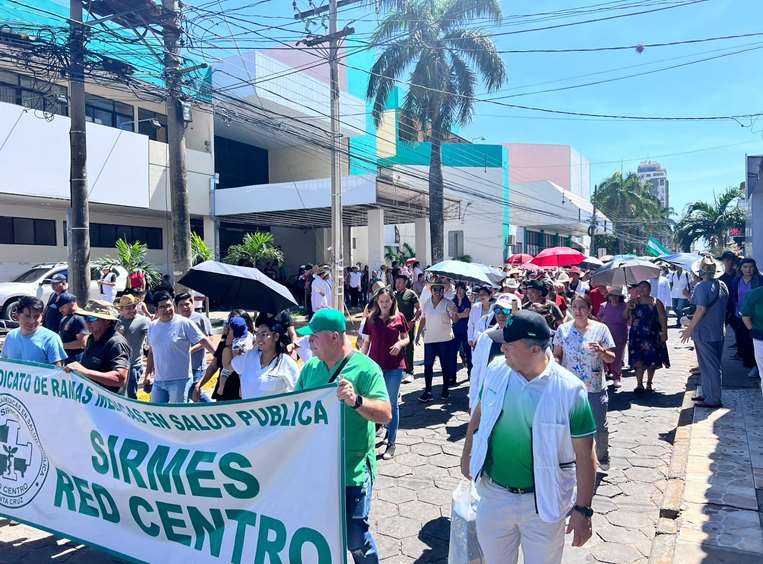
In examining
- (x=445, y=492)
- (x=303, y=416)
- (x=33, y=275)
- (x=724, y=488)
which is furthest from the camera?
(x=33, y=275)

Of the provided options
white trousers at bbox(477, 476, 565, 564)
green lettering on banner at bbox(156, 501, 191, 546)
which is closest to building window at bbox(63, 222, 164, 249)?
green lettering on banner at bbox(156, 501, 191, 546)

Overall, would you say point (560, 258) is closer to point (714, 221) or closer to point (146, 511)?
point (146, 511)

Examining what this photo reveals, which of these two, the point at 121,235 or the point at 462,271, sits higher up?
the point at 121,235

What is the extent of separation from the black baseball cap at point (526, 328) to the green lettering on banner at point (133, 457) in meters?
2.26

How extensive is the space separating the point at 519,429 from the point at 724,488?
311cm

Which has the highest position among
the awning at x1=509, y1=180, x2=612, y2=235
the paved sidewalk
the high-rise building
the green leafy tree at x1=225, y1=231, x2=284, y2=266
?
the high-rise building

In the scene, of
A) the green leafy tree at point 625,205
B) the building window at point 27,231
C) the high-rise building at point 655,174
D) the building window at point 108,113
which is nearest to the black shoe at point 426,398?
the building window at point 27,231

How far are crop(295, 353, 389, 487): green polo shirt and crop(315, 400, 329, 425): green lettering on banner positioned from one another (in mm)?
100

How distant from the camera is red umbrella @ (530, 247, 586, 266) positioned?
15938 mm

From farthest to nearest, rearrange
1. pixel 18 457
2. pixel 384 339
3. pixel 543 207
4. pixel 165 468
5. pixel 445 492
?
1. pixel 543 207
2. pixel 384 339
3. pixel 445 492
4. pixel 18 457
5. pixel 165 468

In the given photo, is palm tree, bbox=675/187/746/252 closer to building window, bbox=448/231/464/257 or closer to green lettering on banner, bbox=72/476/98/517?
building window, bbox=448/231/464/257

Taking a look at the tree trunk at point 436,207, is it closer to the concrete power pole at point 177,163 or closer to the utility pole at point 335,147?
the utility pole at point 335,147

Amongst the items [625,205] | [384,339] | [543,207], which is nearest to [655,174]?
[625,205]

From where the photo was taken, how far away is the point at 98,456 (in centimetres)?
356
